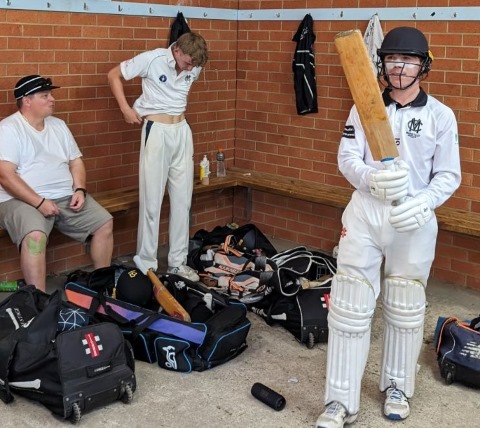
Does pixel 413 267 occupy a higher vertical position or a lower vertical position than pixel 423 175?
lower

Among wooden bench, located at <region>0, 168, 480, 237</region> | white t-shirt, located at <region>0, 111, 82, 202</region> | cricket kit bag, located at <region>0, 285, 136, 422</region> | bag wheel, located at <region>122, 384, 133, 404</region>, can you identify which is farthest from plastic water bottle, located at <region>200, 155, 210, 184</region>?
bag wheel, located at <region>122, 384, 133, 404</region>

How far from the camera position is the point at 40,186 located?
4238 mm

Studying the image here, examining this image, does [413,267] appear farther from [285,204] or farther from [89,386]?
[285,204]

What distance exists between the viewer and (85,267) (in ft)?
16.5

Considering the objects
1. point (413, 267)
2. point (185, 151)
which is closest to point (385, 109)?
point (413, 267)

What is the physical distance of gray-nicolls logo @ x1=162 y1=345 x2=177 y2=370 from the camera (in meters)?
3.42

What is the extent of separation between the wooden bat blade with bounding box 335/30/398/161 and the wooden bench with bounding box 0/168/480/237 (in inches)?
78.7

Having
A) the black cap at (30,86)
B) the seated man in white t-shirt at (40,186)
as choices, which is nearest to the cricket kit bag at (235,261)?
the seated man in white t-shirt at (40,186)

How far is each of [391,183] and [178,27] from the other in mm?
2974

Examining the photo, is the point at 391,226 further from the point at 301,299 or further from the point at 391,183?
the point at 301,299

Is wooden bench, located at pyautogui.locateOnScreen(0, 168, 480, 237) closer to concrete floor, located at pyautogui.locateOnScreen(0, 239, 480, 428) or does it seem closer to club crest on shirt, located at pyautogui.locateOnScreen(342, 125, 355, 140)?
concrete floor, located at pyautogui.locateOnScreen(0, 239, 480, 428)

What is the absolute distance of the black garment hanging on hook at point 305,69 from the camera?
526cm

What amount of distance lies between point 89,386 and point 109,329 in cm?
29

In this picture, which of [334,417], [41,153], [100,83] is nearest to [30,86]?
[41,153]
